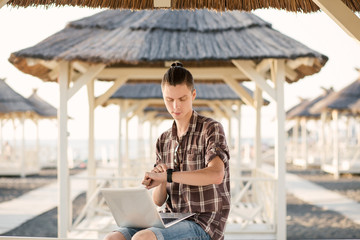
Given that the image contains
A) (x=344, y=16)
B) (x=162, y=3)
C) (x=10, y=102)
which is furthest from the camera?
(x=10, y=102)

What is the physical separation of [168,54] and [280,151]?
6.45ft

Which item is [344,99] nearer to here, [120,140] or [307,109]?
[307,109]

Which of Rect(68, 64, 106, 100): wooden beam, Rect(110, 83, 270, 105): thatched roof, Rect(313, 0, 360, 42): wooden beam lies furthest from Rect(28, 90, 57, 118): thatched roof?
Rect(313, 0, 360, 42): wooden beam

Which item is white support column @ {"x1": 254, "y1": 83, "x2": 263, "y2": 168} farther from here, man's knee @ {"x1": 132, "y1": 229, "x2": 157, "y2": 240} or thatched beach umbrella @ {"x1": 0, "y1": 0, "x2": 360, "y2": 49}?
man's knee @ {"x1": 132, "y1": 229, "x2": 157, "y2": 240}

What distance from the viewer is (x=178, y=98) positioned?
93.9 inches

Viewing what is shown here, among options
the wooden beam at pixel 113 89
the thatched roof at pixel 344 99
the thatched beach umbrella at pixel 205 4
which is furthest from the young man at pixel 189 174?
the thatched roof at pixel 344 99

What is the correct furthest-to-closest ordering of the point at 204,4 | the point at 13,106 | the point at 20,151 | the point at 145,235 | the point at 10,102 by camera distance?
the point at 20,151, the point at 10,102, the point at 13,106, the point at 204,4, the point at 145,235

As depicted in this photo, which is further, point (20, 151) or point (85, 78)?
point (20, 151)

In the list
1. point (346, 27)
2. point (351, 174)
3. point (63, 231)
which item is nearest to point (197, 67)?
point (63, 231)

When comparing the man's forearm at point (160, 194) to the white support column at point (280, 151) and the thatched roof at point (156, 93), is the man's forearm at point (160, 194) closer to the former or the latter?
the white support column at point (280, 151)

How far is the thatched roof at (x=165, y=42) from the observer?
6.84 m

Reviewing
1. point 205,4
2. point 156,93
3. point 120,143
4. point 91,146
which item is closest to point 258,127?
point 91,146

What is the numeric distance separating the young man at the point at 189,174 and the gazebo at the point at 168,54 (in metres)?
4.40

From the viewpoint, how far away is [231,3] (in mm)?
3881
